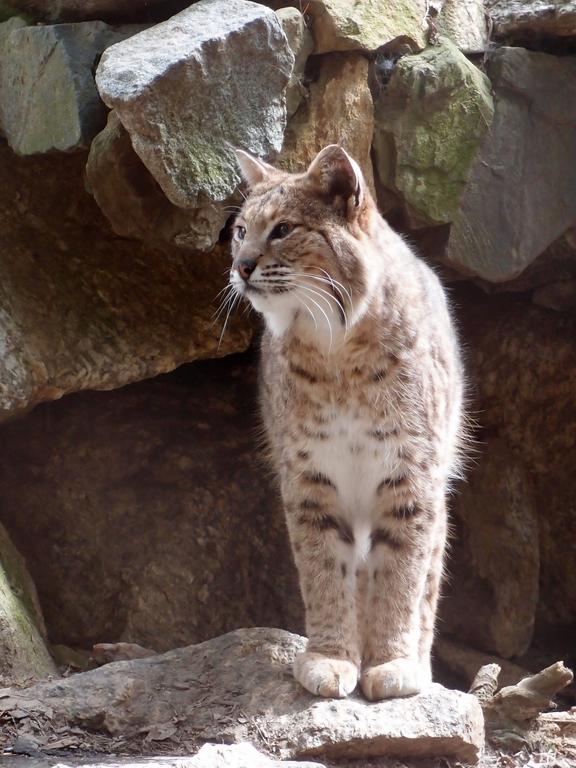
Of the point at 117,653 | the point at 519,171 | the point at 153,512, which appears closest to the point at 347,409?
the point at 117,653

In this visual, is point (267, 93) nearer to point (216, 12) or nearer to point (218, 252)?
point (216, 12)

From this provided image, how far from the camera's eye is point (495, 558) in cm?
640

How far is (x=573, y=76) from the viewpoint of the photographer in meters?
5.26

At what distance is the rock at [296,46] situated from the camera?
4402 millimetres

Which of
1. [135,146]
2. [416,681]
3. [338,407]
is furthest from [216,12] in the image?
[416,681]

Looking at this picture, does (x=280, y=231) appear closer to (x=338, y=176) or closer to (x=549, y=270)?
(x=338, y=176)

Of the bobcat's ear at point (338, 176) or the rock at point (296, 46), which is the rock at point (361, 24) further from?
the bobcat's ear at point (338, 176)

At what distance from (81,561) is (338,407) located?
86.6 inches

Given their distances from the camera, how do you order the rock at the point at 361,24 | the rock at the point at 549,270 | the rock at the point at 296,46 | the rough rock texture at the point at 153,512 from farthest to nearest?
the rock at the point at 549,270 → the rough rock texture at the point at 153,512 → the rock at the point at 361,24 → the rock at the point at 296,46

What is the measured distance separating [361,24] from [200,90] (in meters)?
1.02

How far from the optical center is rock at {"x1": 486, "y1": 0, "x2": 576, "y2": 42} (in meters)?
5.02

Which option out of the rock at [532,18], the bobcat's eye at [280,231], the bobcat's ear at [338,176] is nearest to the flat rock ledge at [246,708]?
the bobcat's eye at [280,231]

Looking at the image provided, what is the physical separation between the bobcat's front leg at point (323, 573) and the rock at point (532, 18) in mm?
2606

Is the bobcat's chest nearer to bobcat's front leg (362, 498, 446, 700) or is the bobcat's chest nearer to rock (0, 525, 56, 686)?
bobcat's front leg (362, 498, 446, 700)
